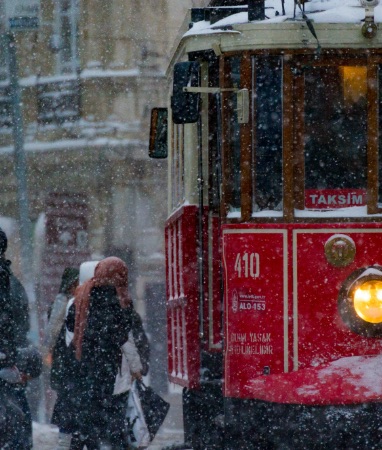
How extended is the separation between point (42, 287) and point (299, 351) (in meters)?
14.6

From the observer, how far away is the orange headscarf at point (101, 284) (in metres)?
9.18

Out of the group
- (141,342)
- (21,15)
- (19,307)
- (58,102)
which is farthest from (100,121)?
(19,307)

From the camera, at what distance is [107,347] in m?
9.18

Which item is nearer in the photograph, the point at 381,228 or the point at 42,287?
the point at 381,228

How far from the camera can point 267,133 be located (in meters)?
7.81

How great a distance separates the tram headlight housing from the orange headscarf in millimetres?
2260

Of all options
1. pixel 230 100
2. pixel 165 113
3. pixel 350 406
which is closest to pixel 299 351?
pixel 350 406

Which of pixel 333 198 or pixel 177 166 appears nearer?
pixel 333 198

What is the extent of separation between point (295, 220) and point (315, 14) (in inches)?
51.2

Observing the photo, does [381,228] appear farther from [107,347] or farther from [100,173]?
[100,173]

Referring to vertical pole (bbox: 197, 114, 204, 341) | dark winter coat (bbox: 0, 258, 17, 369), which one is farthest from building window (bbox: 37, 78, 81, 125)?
dark winter coat (bbox: 0, 258, 17, 369)

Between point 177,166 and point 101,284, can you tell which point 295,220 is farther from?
point 101,284

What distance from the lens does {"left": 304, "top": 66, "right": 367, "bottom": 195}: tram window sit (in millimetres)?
7707

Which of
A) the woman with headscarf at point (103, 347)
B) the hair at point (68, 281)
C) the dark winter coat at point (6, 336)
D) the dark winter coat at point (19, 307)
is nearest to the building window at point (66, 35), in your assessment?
the hair at point (68, 281)
